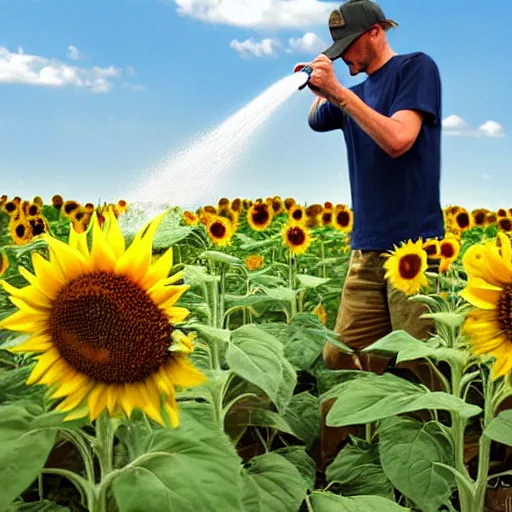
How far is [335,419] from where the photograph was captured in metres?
1.55

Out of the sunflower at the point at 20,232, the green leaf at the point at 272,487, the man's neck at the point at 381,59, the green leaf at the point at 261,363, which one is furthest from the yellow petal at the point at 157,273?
the sunflower at the point at 20,232

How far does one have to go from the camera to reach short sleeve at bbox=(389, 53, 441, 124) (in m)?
2.76

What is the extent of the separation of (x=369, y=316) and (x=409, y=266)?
17.0 inches

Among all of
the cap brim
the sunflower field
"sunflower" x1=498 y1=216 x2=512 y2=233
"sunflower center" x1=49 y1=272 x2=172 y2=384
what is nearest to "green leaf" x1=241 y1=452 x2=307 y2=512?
the sunflower field

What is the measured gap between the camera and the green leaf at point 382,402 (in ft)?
4.95

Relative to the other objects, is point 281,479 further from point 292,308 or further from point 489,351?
point 292,308

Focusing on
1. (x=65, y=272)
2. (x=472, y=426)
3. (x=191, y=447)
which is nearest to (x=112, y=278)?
(x=65, y=272)

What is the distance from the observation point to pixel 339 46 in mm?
3012

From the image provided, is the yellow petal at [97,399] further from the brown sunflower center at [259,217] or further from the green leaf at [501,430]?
the brown sunflower center at [259,217]

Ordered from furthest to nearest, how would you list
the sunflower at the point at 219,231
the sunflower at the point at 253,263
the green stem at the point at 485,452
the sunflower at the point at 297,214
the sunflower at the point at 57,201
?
the sunflower at the point at 57,201, the sunflower at the point at 297,214, the sunflower at the point at 253,263, the sunflower at the point at 219,231, the green stem at the point at 485,452

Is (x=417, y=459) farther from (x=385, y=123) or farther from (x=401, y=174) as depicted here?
(x=401, y=174)

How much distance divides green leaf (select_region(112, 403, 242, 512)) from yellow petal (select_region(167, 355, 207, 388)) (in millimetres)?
133

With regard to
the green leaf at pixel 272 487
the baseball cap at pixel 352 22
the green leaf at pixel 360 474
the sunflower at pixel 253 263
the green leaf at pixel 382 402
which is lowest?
the green leaf at pixel 360 474

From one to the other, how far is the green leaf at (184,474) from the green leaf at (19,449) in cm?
10
